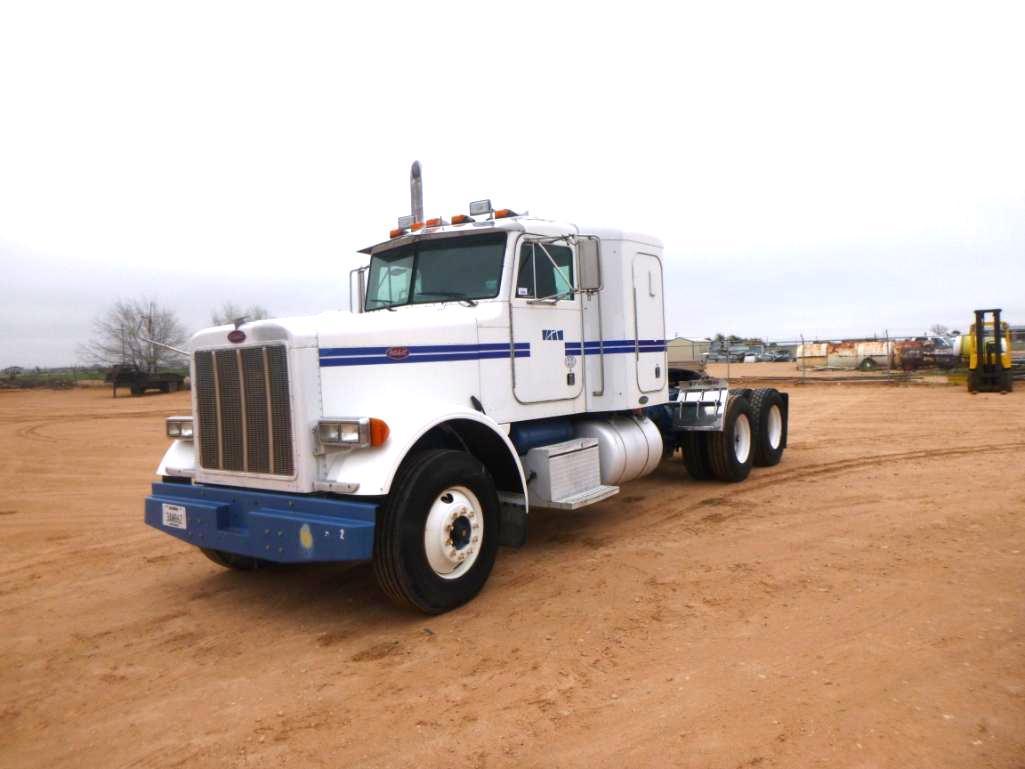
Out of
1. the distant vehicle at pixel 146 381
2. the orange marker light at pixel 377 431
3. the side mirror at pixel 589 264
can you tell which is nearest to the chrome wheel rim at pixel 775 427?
the side mirror at pixel 589 264

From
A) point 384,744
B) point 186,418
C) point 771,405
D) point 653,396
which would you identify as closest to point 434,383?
point 186,418

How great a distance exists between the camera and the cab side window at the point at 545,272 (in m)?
6.47

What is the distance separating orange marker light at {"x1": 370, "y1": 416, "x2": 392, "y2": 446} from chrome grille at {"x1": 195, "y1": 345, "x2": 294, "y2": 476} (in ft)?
→ 1.92

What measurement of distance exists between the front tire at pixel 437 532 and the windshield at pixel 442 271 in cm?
178

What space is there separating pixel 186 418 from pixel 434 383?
204 centimetres

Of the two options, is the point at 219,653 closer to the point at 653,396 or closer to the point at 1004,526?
the point at 653,396

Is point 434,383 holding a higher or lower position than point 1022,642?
higher

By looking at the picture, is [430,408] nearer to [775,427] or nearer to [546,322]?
[546,322]

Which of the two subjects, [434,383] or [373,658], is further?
[434,383]

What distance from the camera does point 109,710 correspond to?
12.7 feet

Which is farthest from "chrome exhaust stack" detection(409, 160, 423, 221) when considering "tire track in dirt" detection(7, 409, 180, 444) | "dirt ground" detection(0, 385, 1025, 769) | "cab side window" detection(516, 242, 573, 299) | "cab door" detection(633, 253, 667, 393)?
"tire track in dirt" detection(7, 409, 180, 444)

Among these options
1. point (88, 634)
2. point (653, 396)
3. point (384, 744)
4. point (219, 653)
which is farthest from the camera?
point (653, 396)

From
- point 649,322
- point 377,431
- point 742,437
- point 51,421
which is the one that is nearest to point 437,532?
point 377,431

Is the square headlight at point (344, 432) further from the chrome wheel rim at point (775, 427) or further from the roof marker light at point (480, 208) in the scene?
the chrome wheel rim at point (775, 427)
